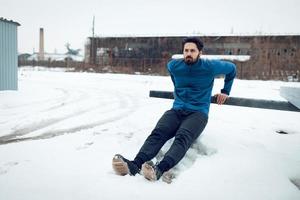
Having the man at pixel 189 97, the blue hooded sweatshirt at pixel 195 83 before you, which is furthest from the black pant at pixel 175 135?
the blue hooded sweatshirt at pixel 195 83

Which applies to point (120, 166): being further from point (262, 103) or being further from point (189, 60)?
point (262, 103)

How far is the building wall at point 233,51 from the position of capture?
81.8 ft

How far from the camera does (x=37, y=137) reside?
4.32 metres

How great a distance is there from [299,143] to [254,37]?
23.6 meters

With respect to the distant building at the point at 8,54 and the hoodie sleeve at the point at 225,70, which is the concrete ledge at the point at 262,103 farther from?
the distant building at the point at 8,54


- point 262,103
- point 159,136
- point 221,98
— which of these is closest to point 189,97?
point 221,98

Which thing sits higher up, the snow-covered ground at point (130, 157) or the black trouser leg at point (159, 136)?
the black trouser leg at point (159, 136)

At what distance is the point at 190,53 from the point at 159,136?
43.4 inches

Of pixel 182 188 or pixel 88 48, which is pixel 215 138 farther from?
pixel 88 48

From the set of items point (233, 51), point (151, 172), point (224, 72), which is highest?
point (233, 51)

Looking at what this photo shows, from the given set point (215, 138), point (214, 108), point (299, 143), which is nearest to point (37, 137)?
point (215, 138)

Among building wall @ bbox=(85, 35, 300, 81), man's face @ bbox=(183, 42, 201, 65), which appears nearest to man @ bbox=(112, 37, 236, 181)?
man's face @ bbox=(183, 42, 201, 65)

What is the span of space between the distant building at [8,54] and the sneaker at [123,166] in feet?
29.8

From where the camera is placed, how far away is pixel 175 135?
10.4 feet
